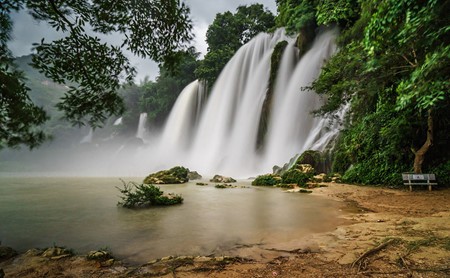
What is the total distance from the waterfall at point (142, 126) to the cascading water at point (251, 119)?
11.1 m

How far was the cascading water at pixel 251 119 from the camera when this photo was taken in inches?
741

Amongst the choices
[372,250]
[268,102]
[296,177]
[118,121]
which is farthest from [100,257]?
[118,121]

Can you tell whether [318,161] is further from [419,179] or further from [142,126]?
[142,126]

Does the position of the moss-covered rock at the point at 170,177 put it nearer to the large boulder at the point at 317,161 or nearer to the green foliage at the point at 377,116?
the large boulder at the point at 317,161

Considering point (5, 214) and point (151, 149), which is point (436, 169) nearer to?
point (5, 214)

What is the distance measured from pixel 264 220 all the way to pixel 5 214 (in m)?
6.12

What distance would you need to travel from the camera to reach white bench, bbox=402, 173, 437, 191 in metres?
7.81

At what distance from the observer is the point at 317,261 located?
102 inches

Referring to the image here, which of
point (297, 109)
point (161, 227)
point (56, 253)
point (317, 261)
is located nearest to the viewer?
point (317, 261)

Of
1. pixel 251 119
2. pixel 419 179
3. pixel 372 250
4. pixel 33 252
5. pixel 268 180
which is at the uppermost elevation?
pixel 251 119

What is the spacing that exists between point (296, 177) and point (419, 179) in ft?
15.2

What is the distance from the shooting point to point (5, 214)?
227 inches

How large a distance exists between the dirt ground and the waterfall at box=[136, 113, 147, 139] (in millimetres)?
42918

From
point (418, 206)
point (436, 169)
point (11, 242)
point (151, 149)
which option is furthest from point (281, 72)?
point (151, 149)
